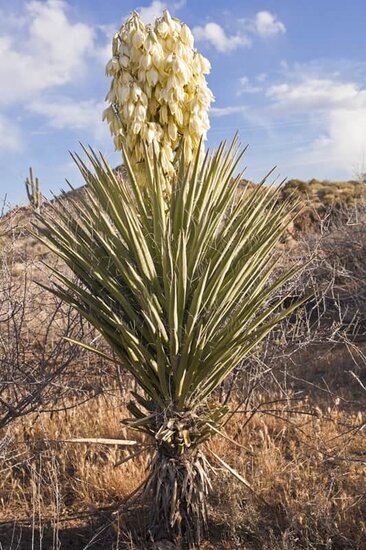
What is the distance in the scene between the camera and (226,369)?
2967 millimetres

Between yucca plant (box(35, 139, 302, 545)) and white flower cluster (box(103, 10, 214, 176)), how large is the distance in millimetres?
136

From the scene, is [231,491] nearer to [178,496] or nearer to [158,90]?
[178,496]

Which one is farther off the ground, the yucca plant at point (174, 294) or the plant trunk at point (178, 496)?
the yucca plant at point (174, 294)

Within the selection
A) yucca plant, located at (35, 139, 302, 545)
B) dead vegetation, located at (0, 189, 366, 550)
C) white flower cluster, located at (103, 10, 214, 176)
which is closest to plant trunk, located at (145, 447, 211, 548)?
yucca plant, located at (35, 139, 302, 545)

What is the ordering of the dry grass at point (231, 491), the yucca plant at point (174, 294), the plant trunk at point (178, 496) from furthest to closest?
the dry grass at point (231, 491), the plant trunk at point (178, 496), the yucca plant at point (174, 294)

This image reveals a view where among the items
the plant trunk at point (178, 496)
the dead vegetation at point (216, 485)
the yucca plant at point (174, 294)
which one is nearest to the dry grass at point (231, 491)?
the dead vegetation at point (216, 485)

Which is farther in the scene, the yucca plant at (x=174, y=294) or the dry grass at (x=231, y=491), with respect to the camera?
the dry grass at (x=231, y=491)

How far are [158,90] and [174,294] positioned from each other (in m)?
1.17

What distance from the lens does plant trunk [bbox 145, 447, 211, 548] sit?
2.99 metres

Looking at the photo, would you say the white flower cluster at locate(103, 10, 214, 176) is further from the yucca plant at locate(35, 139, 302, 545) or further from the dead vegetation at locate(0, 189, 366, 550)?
the dead vegetation at locate(0, 189, 366, 550)

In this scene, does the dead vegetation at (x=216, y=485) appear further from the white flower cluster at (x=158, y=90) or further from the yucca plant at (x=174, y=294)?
the white flower cluster at (x=158, y=90)

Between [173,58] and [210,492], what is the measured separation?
2519 mm

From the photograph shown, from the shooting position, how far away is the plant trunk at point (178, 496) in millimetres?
2986

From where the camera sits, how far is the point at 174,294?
2689 mm
